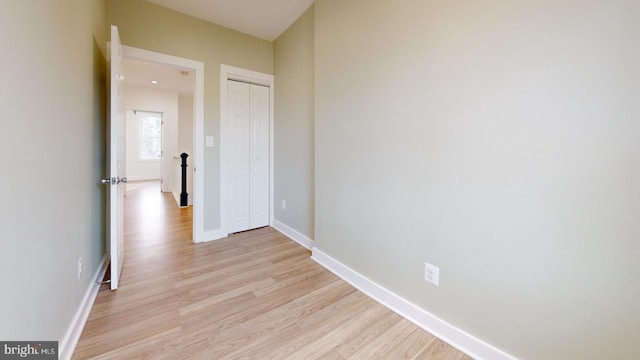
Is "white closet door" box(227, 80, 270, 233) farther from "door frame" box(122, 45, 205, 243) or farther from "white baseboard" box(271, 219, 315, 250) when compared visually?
"door frame" box(122, 45, 205, 243)

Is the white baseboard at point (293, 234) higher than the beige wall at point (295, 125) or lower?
lower

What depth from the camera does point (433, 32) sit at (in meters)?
1.44

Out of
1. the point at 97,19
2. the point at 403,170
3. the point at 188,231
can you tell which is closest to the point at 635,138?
the point at 403,170

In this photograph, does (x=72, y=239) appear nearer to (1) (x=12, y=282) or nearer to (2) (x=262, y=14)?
(1) (x=12, y=282)

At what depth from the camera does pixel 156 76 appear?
4965mm

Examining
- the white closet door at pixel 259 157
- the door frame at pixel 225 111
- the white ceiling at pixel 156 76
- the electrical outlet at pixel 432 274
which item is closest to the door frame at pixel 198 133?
the door frame at pixel 225 111

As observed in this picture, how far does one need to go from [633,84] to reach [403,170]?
1.00 metres

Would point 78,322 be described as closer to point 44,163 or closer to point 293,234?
point 44,163

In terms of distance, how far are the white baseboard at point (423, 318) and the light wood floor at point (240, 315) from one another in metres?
0.05

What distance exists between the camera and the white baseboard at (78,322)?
4.05ft

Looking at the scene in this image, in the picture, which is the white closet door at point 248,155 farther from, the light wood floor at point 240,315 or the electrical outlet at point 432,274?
the electrical outlet at point 432,274

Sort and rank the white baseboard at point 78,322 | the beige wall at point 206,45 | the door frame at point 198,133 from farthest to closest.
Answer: the door frame at point 198,133, the beige wall at point 206,45, the white baseboard at point 78,322

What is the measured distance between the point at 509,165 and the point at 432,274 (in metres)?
0.78

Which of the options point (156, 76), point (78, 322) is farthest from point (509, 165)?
point (156, 76)
